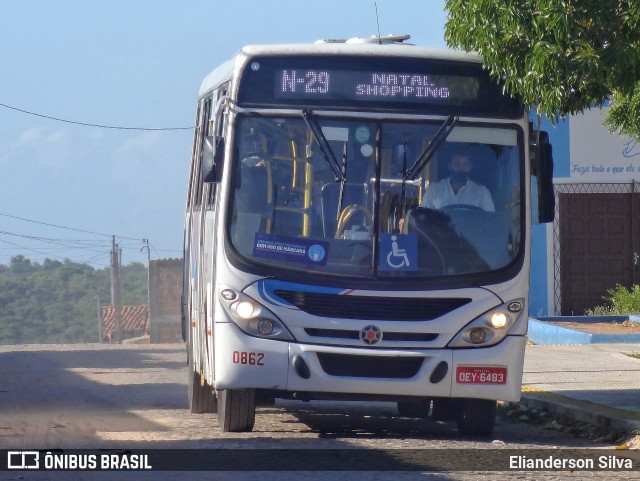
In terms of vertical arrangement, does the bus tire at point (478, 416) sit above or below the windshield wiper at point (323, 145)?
below

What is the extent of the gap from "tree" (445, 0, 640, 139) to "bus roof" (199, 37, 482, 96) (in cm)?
27

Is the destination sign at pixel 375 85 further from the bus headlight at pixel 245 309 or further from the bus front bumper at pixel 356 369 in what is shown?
the bus front bumper at pixel 356 369

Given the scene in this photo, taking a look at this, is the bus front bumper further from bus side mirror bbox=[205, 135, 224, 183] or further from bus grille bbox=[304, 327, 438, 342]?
bus side mirror bbox=[205, 135, 224, 183]

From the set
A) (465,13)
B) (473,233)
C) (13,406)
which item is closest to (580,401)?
(473,233)

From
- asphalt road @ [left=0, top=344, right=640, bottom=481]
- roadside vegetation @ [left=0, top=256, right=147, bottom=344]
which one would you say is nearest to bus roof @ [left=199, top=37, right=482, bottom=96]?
asphalt road @ [left=0, top=344, right=640, bottom=481]

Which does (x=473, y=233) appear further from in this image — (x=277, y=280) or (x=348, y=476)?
(x=348, y=476)

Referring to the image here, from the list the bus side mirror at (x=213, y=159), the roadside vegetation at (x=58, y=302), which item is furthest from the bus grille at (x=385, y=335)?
the roadside vegetation at (x=58, y=302)

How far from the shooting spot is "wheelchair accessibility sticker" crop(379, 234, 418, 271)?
9250 millimetres

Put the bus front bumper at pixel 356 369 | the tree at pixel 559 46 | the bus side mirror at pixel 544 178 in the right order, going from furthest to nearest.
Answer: the bus side mirror at pixel 544 178 < the tree at pixel 559 46 < the bus front bumper at pixel 356 369

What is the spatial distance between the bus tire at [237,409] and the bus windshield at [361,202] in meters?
1.11

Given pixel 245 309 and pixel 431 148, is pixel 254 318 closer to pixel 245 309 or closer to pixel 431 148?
pixel 245 309

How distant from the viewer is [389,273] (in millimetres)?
9219

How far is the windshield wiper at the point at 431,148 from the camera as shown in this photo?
30.9 feet

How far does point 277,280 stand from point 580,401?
4324mm
